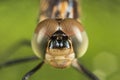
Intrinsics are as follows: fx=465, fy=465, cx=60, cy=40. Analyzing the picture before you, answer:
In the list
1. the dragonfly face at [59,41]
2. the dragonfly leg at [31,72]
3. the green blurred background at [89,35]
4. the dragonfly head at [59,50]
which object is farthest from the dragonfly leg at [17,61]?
Answer: the dragonfly head at [59,50]

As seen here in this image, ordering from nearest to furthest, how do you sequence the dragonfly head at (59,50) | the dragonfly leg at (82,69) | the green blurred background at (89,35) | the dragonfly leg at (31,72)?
the dragonfly head at (59,50) → the dragonfly leg at (31,72) → the dragonfly leg at (82,69) → the green blurred background at (89,35)

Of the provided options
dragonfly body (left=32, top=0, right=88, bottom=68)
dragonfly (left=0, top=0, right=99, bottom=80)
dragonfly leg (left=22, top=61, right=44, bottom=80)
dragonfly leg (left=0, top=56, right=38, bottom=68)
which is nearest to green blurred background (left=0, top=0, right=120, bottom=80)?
dragonfly leg (left=0, top=56, right=38, bottom=68)

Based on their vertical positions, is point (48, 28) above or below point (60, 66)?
above

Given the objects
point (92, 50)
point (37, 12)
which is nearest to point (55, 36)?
point (92, 50)

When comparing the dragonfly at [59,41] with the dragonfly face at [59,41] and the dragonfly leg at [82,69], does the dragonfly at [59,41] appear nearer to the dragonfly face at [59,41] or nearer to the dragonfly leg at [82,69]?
the dragonfly face at [59,41]

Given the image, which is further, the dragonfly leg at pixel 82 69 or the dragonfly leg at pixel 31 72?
the dragonfly leg at pixel 82 69

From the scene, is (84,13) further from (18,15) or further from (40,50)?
(40,50)
